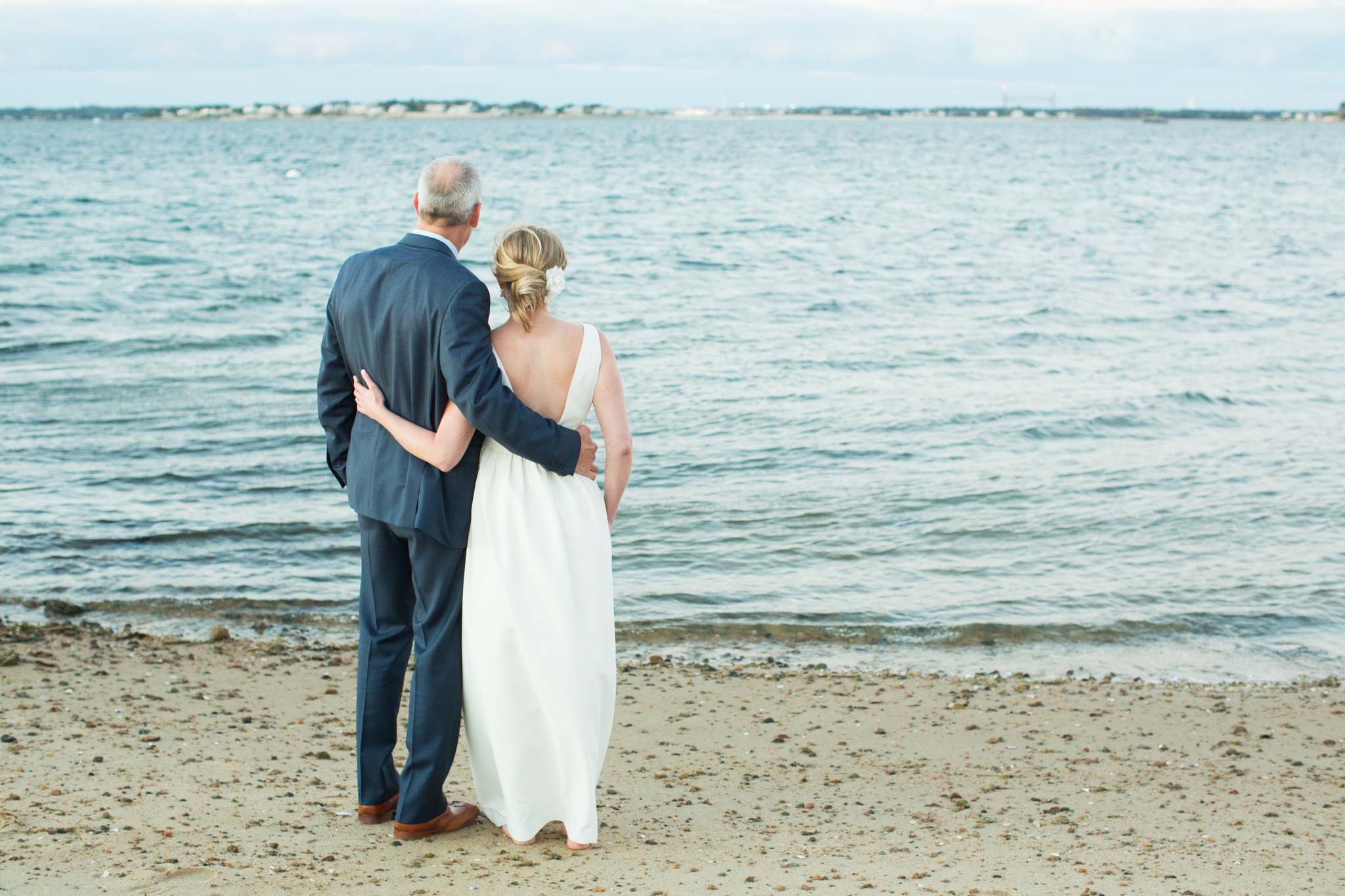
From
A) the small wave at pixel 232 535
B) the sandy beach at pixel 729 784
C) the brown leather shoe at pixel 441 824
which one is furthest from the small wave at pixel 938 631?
the brown leather shoe at pixel 441 824

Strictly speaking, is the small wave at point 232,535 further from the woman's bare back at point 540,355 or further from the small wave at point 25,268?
the small wave at point 25,268

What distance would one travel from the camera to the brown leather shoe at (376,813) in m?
3.59

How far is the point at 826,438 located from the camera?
10.6 meters

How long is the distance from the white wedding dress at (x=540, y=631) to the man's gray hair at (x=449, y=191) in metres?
0.48

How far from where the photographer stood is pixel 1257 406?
12.1 m

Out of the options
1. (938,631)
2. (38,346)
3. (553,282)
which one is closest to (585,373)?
(553,282)

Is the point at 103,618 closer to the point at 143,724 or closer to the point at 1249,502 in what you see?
the point at 143,724

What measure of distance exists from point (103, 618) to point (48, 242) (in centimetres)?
2269

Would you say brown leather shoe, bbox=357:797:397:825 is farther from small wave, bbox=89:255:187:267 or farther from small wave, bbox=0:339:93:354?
small wave, bbox=89:255:187:267

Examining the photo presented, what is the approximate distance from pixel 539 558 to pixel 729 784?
1.53m

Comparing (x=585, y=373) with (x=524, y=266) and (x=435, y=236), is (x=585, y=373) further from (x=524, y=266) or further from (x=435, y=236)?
(x=435, y=236)

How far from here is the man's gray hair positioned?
3.11 meters

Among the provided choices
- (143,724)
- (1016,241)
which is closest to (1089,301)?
(1016,241)

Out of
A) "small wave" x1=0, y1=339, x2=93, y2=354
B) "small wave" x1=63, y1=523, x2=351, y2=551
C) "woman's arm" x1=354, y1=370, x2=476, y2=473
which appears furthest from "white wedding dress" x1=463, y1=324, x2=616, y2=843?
"small wave" x1=0, y1=339, x2=93, y2=354
